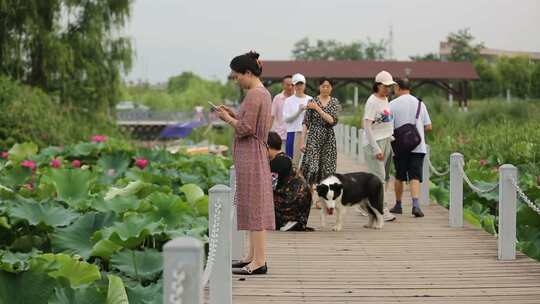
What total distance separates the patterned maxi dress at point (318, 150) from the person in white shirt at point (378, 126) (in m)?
0.40

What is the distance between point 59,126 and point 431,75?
26676mm

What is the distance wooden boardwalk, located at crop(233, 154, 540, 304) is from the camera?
21.3 feet

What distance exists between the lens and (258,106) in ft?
21.1

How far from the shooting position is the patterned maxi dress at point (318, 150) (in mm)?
9992

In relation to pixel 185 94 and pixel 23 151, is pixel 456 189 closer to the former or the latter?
pixel 23 151

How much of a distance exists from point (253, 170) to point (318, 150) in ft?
11.6

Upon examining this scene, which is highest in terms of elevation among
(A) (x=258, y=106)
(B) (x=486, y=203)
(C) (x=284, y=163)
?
(A) (x=258, y=106)

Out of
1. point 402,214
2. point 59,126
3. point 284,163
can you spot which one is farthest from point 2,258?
point 59,126

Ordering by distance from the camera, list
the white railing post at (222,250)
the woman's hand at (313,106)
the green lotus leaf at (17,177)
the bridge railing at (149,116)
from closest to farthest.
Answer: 1. the white railing post at (222,250)
2. the woman's hand at (313,106)
3. the green lotus leaf at (17,177)
4. the bridge railing at (149,116)

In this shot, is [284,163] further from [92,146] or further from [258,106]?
[92,146]

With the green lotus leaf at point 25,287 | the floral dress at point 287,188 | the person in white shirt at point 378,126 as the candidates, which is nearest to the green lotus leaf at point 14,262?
the green lotus leaf at point 25,287

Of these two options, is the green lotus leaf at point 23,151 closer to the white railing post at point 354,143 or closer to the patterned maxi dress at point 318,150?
the patterned maxi dress at point 318,150

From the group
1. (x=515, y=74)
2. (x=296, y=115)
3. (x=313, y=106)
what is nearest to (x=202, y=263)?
(x=313, y=106)

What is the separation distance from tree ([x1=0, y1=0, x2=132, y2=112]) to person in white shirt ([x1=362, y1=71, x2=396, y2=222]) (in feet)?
56.3
